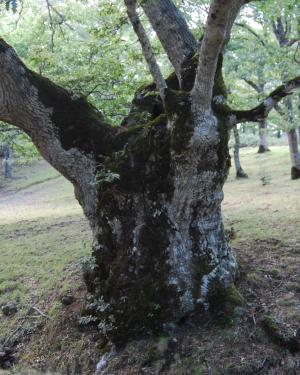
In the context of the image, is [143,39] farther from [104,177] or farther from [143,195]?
[143,195]

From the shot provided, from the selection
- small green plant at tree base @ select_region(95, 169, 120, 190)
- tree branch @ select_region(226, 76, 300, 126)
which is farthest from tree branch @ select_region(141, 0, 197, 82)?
small green plant at tree base @ select_region(95, 169, 120, 190)

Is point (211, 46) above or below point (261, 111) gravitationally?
above

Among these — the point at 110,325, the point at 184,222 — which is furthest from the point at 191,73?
the point at 110,325

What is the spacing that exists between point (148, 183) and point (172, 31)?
2289mm

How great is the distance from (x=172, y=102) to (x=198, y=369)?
120 inches

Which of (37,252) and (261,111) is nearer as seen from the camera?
(261,111)

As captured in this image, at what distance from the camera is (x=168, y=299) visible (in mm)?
4922

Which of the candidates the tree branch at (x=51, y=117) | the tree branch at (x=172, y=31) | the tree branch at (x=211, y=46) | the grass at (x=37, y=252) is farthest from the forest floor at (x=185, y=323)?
the tree branch at (x=172, y=31)

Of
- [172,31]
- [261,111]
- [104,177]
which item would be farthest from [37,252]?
[261,111]

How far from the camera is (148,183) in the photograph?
Answer: 5.12 meters

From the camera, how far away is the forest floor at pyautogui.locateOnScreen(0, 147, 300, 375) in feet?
14.5

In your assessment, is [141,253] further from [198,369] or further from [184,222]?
[198,369]

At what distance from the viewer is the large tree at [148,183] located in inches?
192

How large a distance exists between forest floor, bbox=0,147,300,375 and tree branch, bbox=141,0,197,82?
10.8 ft
